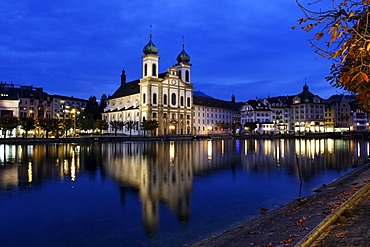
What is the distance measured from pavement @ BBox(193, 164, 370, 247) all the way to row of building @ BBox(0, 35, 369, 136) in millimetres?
89350

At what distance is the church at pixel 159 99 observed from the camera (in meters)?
102

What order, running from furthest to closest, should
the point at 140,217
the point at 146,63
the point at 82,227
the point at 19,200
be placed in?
the point at 146,63 → the point at 19,200 → the point at 140,217 → the point at 82,227

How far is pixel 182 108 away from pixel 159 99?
968 cm

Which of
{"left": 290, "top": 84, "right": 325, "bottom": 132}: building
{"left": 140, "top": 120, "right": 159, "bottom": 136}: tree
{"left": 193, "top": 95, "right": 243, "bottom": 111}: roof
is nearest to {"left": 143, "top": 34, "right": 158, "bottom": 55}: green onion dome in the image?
{"left": 140, "top": 120, "right": 159, "bottom": 136}: tree

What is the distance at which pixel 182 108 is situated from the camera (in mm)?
109625

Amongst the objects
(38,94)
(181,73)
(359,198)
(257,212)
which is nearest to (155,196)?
(257,212)

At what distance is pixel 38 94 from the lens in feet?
422

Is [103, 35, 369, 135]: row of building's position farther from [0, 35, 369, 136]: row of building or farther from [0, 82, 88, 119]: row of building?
[0, 82, 88, 119]: row of building

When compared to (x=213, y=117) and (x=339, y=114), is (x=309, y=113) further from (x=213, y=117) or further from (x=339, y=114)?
(x=213, y=117)

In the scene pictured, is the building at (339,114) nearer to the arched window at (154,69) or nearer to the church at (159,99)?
the church at (159,99)

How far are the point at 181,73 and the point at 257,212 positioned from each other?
105 metres

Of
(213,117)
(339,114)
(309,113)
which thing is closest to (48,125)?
(213,117)

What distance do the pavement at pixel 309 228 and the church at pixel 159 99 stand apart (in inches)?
3423

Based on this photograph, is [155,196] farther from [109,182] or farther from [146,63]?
[146,63]
